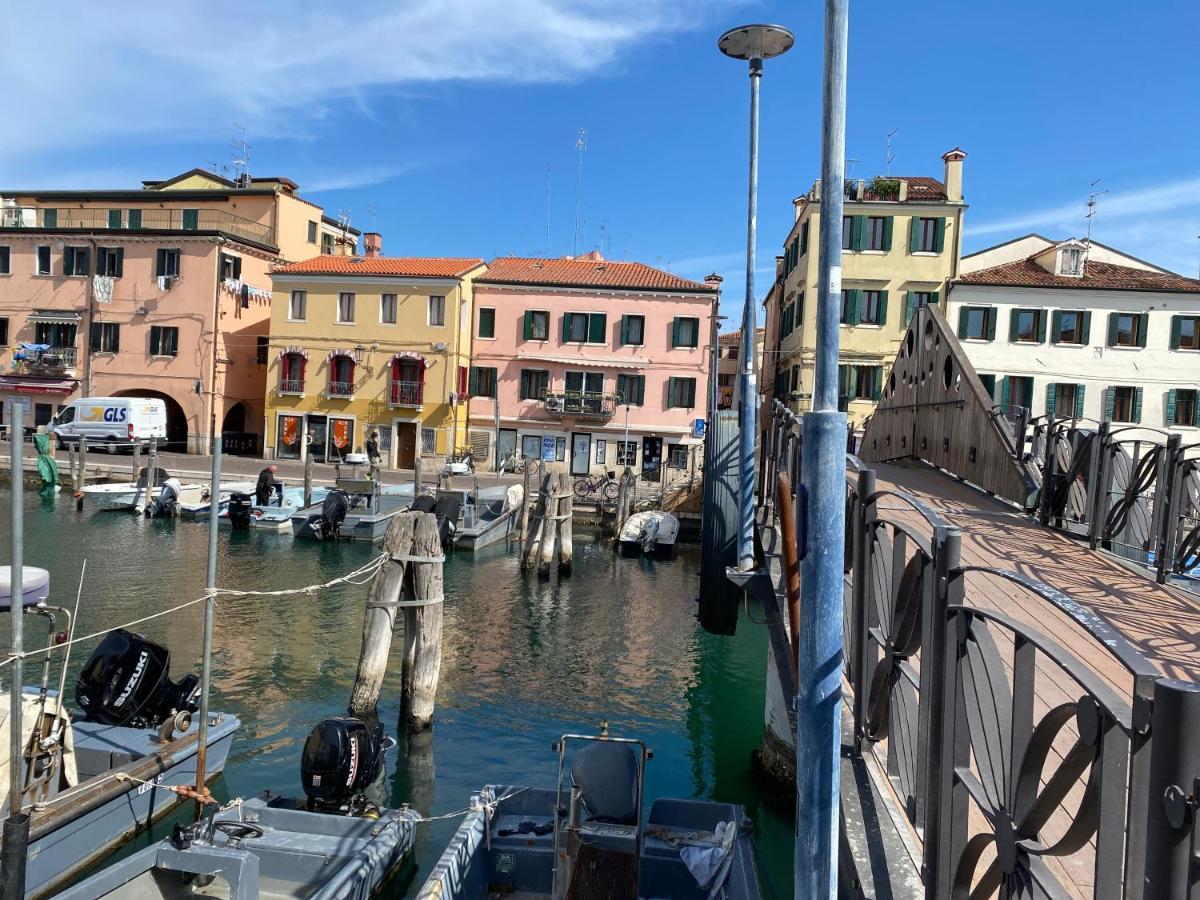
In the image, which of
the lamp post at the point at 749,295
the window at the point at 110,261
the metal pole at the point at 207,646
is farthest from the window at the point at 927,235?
the window at the point at 110,261

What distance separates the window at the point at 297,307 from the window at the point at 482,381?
796 cm

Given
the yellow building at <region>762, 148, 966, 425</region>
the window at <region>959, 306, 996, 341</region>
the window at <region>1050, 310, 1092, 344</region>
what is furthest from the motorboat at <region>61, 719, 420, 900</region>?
the window at <region>1050, 310, 1092, 344</region>

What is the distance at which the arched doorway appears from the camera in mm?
43094

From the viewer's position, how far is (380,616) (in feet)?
38.3

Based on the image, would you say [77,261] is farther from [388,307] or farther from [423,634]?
[423,634]

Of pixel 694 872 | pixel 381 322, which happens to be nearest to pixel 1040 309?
pixel 381 322

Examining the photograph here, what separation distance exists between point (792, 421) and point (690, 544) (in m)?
20.8

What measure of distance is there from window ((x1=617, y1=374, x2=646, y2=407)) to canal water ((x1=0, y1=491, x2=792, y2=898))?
1454 cm

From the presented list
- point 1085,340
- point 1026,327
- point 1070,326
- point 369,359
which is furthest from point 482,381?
point 1085,340

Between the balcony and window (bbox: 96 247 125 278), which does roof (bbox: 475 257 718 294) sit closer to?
the balcony

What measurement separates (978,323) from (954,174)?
577 centimetres

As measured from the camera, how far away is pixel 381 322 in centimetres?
4078

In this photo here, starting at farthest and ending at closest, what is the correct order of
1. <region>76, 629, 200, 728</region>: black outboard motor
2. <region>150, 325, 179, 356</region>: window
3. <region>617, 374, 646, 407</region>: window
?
<region>150, 325, 179, 356</region>: window, <region>617, 374, 646, 407</region>: window, <region>76, 629, 200, 728</region>: black outboard motor

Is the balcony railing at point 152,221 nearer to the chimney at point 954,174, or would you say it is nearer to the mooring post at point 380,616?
the chimney at point 954,174
